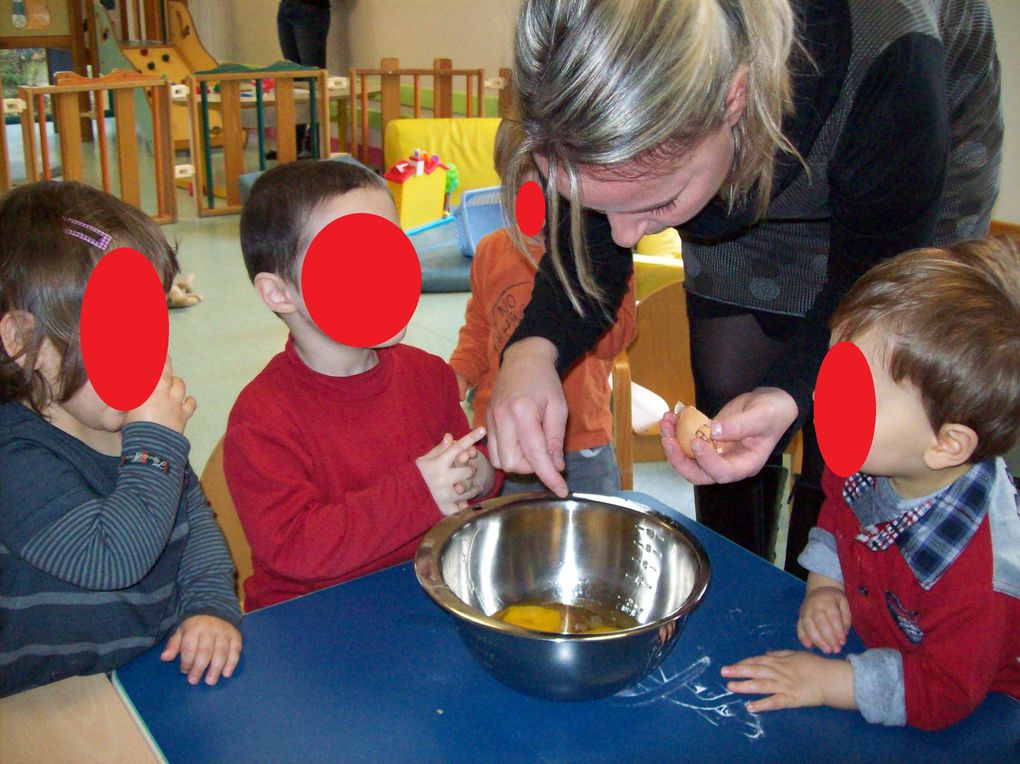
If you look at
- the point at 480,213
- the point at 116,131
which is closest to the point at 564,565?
the point at 480,213

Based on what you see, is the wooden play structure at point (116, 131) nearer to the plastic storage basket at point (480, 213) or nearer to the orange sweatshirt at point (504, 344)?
the plastic storage basket at point (480, 213)

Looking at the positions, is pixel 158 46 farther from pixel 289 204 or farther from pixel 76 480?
pixel 76 480

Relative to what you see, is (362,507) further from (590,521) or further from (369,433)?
(590,521)

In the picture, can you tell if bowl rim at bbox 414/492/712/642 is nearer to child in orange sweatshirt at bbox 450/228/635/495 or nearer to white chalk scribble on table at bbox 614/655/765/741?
white chalk scribble on table at bbox 614/655/765/741

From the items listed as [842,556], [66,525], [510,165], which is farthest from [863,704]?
[66,525]

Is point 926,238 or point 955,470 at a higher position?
point 926,238

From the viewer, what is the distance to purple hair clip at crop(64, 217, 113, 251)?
933mm

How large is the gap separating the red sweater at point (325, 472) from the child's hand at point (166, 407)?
82 millimetres

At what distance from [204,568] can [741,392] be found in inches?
30.1

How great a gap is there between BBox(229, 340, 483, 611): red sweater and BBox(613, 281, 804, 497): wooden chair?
1.84 ft

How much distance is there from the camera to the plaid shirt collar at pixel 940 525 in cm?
83

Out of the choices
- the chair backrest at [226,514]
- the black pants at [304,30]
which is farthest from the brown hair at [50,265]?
the black pants at [304,30]

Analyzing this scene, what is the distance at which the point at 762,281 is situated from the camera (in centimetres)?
122

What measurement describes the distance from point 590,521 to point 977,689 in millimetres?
375
